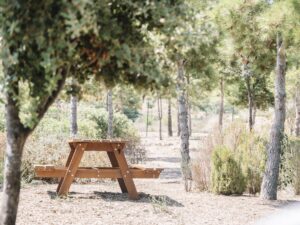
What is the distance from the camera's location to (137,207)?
785 centimetres

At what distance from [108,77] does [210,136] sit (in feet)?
21.3

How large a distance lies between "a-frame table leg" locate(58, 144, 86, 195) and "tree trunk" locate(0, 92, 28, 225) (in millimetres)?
3862

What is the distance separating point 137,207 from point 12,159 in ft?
12.4

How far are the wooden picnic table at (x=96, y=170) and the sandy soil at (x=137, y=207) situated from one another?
262mm

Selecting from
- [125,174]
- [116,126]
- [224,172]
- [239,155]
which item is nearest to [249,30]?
[239,155]

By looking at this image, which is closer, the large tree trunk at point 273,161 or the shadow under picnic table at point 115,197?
the shadow under picnic table at point 115,197

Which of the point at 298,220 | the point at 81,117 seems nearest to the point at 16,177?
the point at 298,220

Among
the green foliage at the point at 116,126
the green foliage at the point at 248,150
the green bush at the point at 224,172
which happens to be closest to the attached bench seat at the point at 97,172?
the green bush at the point at 224,172

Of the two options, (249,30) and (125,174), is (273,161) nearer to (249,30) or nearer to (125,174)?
(125,174)

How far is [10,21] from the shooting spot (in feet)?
11.8

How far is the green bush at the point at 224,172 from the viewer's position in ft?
31.3

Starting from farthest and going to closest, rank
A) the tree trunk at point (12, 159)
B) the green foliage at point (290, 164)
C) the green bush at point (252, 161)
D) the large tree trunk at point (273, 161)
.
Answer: the green foliage at point (290, 164)
the green bush at point (252, 161)
the large tree trunk at point (273, 161)
the tree trunk at point (12, 159)

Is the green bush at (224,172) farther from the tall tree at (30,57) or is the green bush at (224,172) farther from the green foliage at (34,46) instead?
the green foliage at (34,46)

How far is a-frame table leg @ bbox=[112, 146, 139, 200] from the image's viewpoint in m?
8.45
